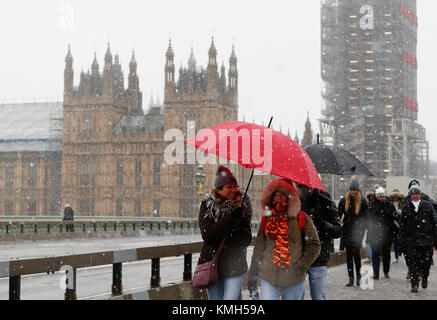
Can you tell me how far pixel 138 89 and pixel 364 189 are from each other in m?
36.2

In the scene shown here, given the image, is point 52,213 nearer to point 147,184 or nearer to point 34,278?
point 147,184

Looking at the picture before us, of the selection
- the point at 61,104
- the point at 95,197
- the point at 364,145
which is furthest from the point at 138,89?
the point at 364,145

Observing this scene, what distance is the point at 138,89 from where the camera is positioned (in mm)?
95688

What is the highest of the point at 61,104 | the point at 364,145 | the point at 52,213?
the point at 61,104

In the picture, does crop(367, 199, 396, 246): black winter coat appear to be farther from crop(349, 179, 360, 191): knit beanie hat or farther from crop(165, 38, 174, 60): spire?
crop(165, 38, 174, 60): spire

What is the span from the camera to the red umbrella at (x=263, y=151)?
257 inches

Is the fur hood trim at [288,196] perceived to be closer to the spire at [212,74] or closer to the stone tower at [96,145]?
the spire at [212,74]

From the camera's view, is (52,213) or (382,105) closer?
(382,105)

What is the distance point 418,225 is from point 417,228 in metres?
0.05

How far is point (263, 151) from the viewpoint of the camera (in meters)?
6.63

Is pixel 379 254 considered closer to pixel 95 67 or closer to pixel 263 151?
pixel 263 151

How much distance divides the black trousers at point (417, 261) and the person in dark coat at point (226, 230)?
6.13 metres

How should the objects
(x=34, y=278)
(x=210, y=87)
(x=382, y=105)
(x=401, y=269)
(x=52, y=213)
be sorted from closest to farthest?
(x=34, y=278), (x=401, y=269), (x=382, y=105), (x=210, y=87), (x=52, y=213)

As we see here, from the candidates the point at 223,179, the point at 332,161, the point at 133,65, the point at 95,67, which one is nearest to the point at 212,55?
the point at 133,65
